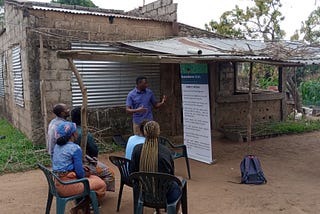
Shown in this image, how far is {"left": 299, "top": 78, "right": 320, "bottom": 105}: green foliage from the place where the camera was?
1688cm

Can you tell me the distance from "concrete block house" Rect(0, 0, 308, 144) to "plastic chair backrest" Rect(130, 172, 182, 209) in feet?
9.48

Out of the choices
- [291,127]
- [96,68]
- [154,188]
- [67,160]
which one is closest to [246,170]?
[154,188]

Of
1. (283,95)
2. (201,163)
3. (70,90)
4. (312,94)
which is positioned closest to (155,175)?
(201,163)

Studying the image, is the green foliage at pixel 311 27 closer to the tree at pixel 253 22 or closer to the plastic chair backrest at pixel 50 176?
the tree at pixel 253 22

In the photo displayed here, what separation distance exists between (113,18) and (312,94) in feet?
41.1

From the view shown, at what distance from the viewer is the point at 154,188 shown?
349 centimetres

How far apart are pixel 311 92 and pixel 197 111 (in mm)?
12617

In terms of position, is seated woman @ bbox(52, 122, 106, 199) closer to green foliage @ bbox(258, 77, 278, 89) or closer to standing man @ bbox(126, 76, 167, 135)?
standing man @ bbox(126, 76, 167, 135)

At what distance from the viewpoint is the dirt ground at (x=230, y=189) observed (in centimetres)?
453

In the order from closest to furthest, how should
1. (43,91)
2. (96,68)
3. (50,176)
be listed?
1. (50,176)
2. (43,91)
3. (96,68)

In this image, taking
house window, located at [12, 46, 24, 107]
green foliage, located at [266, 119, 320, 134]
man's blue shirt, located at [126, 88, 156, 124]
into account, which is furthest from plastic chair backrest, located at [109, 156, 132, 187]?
green foliage, located at [266, 119, 320, 134]

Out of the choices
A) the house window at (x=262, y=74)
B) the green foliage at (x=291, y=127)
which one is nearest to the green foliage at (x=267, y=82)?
the house window at (x=262, y=74)

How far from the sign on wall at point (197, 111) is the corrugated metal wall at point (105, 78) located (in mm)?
2073

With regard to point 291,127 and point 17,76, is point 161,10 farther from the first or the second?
point 291,127
